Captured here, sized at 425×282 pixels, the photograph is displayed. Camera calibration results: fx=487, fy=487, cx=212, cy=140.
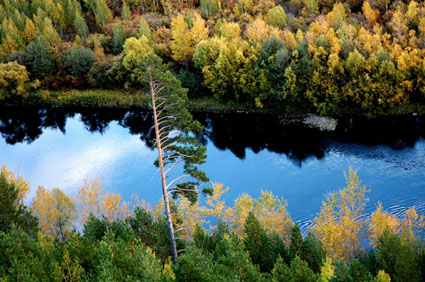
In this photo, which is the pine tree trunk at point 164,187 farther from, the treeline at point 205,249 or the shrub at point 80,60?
the shrub at point 80,60

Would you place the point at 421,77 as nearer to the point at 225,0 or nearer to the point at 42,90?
the point at 225,0

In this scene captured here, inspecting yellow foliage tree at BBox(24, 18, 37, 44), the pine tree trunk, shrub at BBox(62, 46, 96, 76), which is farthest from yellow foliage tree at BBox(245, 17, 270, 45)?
yellow foliage tree at BBox(24, 18, 37, 44)

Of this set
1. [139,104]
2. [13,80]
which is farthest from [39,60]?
[139,104]

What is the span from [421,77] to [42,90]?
63041 millimetres

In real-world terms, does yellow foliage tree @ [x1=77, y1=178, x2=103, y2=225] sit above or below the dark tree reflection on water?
above

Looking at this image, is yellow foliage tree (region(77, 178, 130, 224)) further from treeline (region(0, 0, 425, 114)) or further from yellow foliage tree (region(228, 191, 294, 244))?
treeline (region(0, 0, 425, 114))

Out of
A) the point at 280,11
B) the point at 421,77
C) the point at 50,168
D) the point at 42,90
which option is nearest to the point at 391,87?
the point at 421,77

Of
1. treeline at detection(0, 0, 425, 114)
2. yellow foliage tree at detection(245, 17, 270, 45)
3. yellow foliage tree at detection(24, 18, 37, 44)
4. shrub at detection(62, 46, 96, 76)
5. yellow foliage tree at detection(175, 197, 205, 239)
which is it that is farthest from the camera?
yellow foliage tree at detection(24, 18, 37, 44)

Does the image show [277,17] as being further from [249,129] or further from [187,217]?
[187,217]

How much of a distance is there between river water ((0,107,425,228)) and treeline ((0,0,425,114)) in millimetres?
4345

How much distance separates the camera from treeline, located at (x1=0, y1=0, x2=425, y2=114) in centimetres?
6581

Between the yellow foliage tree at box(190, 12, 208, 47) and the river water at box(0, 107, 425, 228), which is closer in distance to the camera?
the river water at box(0, 107, 425, 228)

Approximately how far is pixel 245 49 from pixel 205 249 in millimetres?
47996

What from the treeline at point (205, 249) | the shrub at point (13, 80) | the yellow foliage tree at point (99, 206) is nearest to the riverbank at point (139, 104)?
the shrub at point (13, 80)
